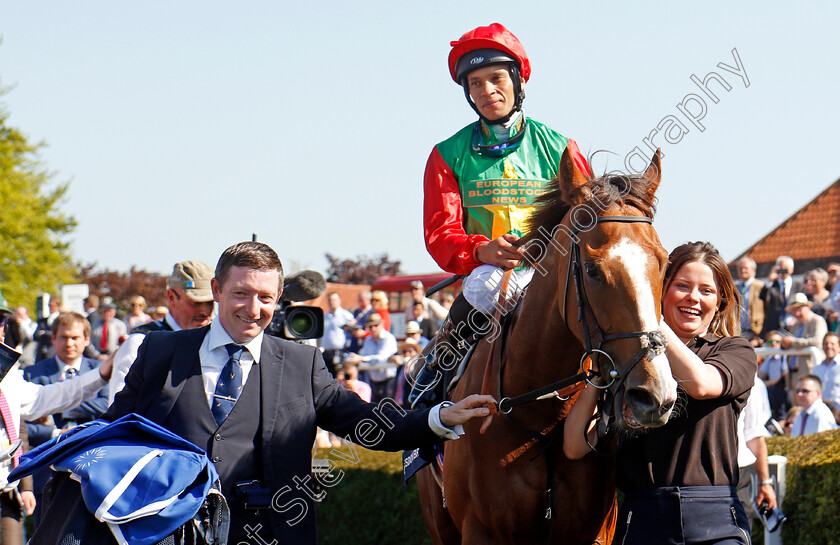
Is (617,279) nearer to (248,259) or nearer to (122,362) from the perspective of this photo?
(248,259)

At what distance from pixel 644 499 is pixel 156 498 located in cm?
161

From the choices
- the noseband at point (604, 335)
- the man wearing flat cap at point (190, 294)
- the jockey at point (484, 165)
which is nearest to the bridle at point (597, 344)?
the noseband at point (604, 335)

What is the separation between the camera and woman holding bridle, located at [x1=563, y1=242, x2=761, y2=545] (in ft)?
9.96

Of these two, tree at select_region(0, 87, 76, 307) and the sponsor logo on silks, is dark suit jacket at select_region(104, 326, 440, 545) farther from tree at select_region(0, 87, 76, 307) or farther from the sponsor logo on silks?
tree at select_region(0, 87, 76, 307)

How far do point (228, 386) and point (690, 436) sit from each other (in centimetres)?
159

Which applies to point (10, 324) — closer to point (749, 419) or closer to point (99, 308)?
point (99, 308)

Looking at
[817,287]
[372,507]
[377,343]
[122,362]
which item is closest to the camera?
[122,362]

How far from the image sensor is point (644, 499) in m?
3.14

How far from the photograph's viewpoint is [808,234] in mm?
23344

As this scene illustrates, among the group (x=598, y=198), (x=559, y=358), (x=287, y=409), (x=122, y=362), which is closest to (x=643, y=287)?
(x=598, y=198)

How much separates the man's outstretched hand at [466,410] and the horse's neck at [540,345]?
275mm

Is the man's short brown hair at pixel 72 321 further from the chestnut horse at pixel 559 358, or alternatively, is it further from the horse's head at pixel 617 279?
the horse's head at pixel 617 279

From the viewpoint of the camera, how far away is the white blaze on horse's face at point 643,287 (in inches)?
105

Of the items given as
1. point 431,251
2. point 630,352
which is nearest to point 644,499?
point 630,352
